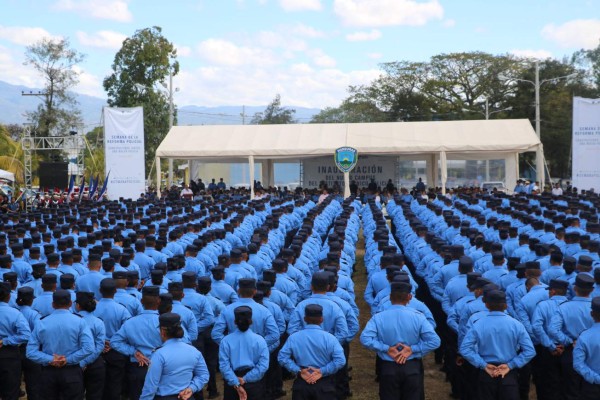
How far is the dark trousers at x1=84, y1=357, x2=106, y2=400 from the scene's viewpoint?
6590mm

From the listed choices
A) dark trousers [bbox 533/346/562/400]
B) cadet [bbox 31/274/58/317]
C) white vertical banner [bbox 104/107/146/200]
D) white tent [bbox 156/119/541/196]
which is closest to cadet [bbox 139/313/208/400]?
cadet [bbox 31/274/58/317]

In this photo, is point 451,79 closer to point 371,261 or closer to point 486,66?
point 486,66

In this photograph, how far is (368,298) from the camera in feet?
27.1

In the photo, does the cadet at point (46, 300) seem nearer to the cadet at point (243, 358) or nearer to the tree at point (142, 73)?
the cadet at point (243, 358)

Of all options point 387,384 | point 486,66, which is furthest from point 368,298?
point 486,66

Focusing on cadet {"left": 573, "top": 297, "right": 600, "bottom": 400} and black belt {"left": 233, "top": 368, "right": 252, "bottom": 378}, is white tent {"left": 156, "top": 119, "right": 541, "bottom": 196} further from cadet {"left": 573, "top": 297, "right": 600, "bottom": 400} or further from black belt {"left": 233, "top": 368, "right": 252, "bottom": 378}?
black belt {"left": 233, "top": 368, "right": 252, "bottom": 378}

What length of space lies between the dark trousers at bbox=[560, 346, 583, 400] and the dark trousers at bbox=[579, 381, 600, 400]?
1.96ft

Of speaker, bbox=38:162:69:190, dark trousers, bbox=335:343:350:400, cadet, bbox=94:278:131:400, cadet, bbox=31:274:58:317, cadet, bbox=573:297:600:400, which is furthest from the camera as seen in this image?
speaker, bbox=38:162:69:190

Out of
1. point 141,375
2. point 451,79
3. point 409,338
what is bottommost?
point 141,375

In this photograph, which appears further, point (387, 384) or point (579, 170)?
point (579, 170)

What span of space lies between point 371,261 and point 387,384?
4.51m

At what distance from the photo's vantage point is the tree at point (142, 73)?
132 feet

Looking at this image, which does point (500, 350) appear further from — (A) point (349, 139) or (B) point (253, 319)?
(A) point (349, 139)

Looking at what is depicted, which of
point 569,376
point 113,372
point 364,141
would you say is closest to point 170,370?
point 113,372
